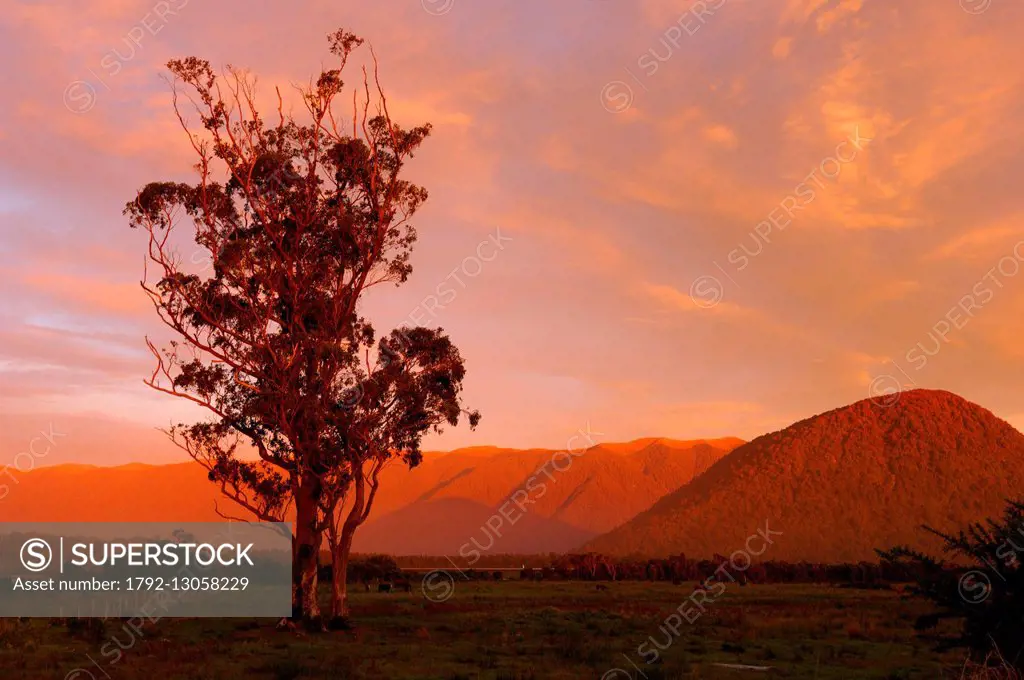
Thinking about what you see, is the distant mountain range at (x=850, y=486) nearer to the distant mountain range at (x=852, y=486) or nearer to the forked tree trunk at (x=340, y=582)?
the distant mountain range at (x=852, y=486)

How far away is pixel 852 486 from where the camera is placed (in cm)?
10556

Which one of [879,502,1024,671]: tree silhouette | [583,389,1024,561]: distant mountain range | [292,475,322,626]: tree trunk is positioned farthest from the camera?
[583,389,1024,561]: distant mountain range

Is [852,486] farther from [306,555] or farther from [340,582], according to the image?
[306,555]

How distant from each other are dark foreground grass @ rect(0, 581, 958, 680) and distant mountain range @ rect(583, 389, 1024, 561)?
2321 inches

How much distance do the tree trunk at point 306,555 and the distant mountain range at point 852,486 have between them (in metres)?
72.2

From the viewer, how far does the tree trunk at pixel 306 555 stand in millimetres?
31156

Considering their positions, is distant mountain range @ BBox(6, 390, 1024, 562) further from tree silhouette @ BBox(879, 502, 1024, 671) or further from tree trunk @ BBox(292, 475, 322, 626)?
tree silhouette @ BBox(879, 502, 1024, 671)

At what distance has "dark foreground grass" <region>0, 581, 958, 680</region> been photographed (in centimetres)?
2130

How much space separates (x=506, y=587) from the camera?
2286 inches

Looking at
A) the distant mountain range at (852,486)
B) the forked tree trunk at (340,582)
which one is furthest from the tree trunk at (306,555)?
the distant mountain range at (852,486)

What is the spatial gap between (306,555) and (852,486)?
8778 centimetres

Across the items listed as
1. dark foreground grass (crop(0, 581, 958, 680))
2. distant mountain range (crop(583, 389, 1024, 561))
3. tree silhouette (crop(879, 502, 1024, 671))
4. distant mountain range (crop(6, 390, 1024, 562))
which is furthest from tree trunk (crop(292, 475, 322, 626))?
distant mountain range (crop(583, 389, 1024, 561))

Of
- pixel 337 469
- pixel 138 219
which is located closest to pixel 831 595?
pixel 337 469

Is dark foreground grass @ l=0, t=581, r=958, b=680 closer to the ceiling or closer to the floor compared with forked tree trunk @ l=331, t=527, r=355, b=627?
closer to the floor
